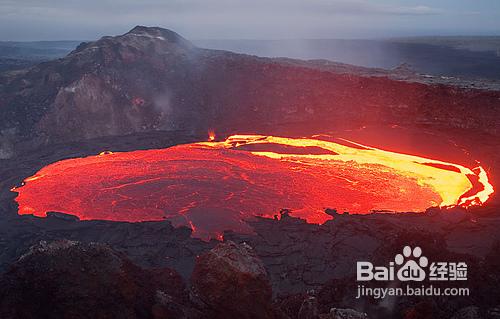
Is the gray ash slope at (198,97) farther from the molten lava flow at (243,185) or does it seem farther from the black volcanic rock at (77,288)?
the black volcanic rock at (77,288)

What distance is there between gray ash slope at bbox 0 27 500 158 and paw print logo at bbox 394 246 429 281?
800 inches

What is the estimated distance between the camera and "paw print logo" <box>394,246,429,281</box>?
29.6ft

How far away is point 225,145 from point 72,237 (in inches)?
538

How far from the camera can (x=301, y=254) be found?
13.9 meters

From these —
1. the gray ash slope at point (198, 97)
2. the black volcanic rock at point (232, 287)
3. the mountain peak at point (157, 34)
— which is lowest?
the black volcanic rock at point (232, 287)

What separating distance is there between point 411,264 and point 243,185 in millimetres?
11496

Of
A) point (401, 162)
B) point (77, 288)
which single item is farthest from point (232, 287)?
point (401, 162)

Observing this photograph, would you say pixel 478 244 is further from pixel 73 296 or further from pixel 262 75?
pixel 262 75

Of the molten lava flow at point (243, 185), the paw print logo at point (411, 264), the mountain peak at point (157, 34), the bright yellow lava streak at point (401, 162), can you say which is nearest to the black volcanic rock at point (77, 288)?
the paw print logo at point (411, 264)

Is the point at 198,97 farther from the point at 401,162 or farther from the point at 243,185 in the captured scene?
the point at 401,162

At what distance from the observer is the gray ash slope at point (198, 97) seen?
29.2 metres

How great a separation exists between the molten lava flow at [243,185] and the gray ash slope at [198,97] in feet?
22.9

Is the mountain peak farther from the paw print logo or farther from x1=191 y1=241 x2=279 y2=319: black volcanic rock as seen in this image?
x1=191 y1=241 x2=279 y2=319: black volcanic rock

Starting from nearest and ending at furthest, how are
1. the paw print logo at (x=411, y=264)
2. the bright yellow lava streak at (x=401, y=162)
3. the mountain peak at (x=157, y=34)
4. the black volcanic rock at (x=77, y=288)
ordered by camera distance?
the black volcanic rock at (x=77, y=288)
the paw print logo at (x=411, y=264)
the bright yellow lava streak at (x=401, y=162)
the mountain peak at (x=157, y=34)
